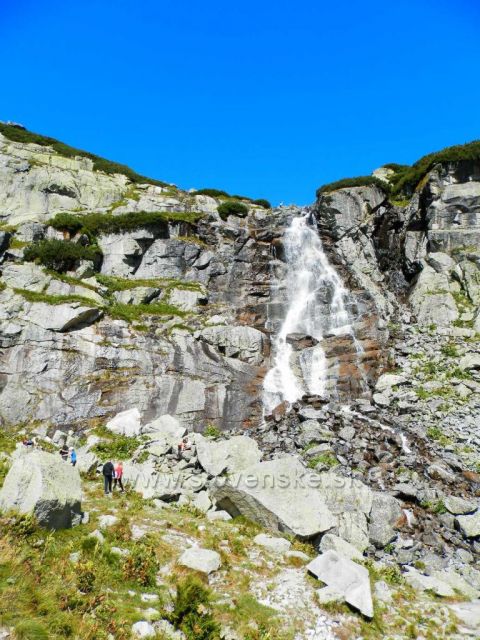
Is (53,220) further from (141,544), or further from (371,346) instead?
(141,544)

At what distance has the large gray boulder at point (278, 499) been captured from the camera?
13289mm

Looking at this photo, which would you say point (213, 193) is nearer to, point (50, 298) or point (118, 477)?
point (50, 298)

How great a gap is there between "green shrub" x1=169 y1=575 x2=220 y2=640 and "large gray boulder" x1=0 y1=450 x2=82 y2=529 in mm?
4059

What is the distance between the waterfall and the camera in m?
32.2

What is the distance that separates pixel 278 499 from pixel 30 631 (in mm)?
8911

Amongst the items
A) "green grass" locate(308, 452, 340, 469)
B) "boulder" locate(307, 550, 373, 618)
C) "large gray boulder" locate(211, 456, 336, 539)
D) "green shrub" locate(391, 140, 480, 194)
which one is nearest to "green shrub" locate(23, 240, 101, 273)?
"green grass" locate(308, 452, 340, 469)

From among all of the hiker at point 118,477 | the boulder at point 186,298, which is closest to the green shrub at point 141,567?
the hiker at point 118,477

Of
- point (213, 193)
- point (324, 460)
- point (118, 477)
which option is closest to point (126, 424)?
point (118, 477)

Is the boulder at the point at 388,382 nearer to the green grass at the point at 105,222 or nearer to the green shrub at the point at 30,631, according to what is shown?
the green shrub at the point at 30,631

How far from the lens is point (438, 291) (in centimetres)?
3850

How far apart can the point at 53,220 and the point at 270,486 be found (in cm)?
4030

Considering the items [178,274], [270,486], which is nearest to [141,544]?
[270,486]

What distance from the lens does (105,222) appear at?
150 ft

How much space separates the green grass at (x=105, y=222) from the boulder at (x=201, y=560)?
39.6 m
